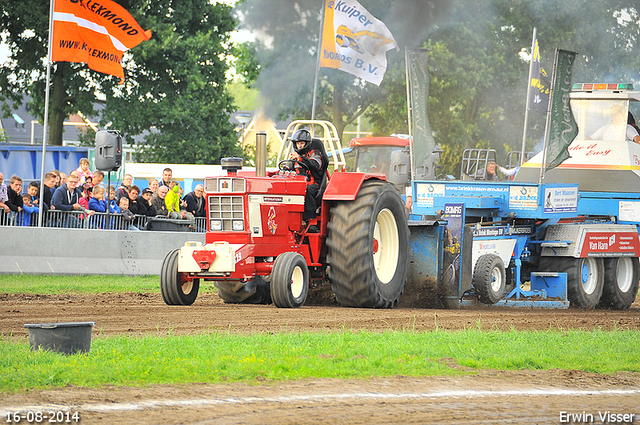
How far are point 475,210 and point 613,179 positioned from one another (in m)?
2.95

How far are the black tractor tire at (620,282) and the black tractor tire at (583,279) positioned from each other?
0.24 meters

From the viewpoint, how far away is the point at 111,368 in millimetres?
5484

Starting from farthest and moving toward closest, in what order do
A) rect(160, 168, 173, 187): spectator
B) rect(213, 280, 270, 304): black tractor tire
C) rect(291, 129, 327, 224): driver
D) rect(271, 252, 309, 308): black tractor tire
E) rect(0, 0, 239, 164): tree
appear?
rect(0, 0, 239, 164): tree, rect(160, 168, 173, 187): spectator, rect(213, 280, 270, 304): black tractor tire, rect(291, 129, 327, 224): driver, rect(271, 252, 309, 308): black tractor tire

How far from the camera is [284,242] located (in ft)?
32.7

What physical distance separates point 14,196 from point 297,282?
22.3 feet

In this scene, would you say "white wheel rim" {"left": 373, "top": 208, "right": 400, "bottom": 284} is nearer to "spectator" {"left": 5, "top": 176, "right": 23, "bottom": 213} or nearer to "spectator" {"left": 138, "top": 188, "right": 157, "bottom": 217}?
"spectator" {"left": 138, "top": 188, "right": 157, "bottom": 217}

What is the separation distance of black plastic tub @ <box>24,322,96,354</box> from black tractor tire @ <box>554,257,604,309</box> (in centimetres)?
883

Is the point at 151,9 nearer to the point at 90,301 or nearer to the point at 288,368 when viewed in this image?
the point at 90,301

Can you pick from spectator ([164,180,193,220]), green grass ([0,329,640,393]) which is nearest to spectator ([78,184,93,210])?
spectator ([164,180,193,220])

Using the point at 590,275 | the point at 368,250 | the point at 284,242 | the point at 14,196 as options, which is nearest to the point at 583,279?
the point at 590,275

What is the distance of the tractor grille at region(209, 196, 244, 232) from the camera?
970 centimetres

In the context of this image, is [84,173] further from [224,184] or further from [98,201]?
[224,184]

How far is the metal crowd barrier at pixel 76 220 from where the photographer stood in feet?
46.5

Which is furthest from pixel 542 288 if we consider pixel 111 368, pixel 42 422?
pixel 42 422
